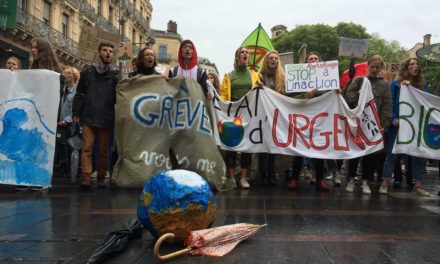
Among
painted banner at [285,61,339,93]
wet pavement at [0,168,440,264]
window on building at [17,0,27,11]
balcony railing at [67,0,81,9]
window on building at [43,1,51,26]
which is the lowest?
wet pavement at [0,168,440,264]

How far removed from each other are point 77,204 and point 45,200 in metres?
0.55

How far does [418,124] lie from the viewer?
6.24 m

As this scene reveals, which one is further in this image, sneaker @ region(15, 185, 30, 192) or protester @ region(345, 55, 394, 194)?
protester @ region(345, 55, 394, 194)

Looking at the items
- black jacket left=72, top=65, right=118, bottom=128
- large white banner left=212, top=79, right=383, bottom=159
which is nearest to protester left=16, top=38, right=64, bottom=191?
black jacket left=72, top=65, right=118, bottom=128

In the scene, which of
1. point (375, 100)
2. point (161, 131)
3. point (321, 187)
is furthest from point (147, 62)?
point (375, 100)

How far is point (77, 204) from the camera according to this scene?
15.9 feet

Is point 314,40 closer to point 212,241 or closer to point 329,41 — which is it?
point 329,41

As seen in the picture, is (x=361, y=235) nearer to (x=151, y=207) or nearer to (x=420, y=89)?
(x=151, y=207)

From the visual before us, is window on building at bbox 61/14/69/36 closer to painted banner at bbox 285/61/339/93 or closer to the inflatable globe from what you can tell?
painted banner at bbox 285/61/339/93

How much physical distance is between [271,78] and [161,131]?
6.67 ft

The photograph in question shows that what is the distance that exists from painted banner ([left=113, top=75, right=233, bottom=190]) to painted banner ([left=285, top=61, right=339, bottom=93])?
1413 mm

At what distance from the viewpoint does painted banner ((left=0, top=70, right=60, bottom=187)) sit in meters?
5.63

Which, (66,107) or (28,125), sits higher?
(66,107)

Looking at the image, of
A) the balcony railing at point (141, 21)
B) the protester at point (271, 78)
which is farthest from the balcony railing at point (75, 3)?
the protester at point (271, 78)
